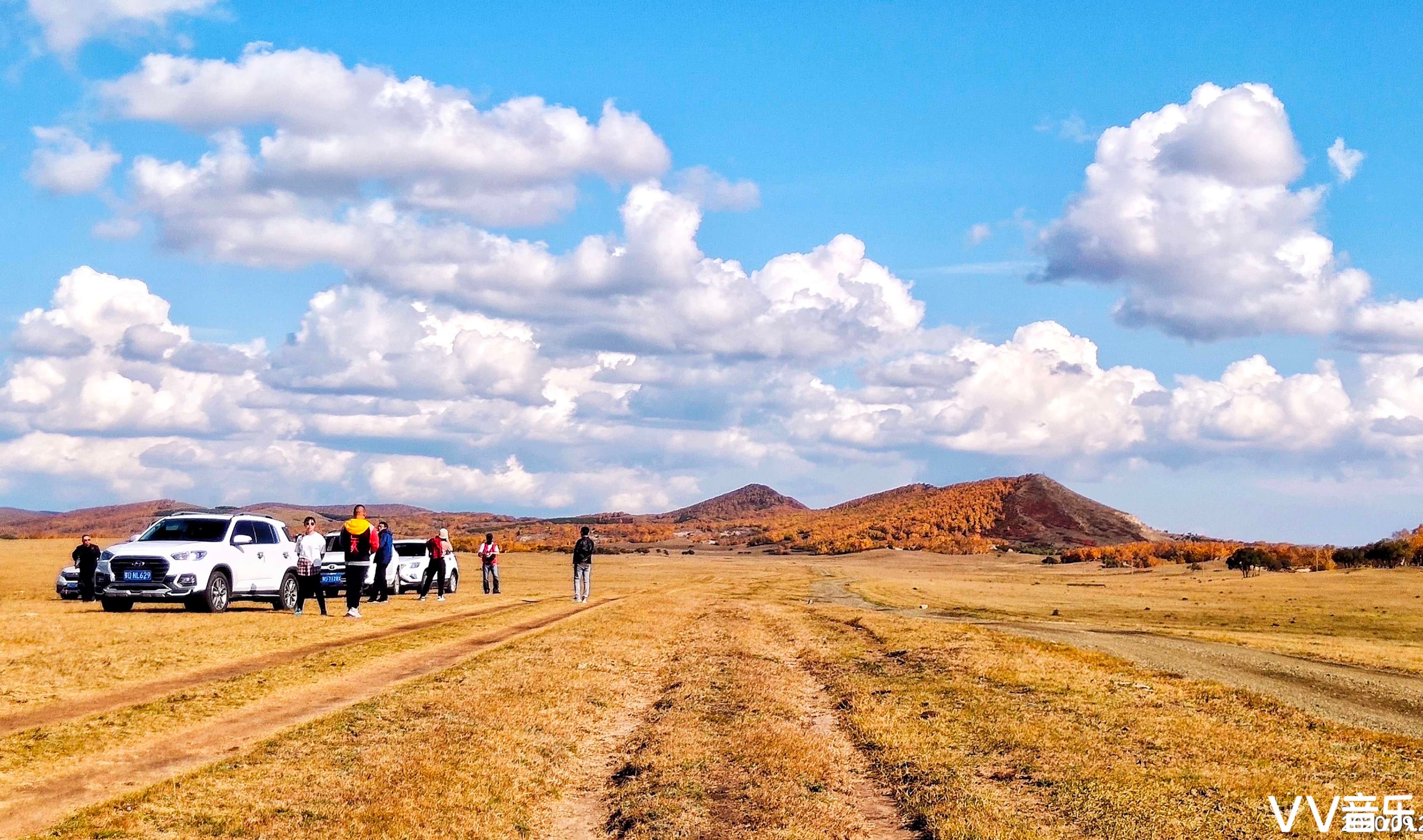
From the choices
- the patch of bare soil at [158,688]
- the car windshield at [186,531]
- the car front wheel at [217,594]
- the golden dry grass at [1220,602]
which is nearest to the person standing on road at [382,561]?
the car front wheel at [217,594]

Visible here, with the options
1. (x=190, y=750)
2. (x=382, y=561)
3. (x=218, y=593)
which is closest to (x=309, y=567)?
(x=382, y=561)

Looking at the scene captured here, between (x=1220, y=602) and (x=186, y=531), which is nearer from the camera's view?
(x=186, y=531)

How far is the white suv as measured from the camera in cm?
2575

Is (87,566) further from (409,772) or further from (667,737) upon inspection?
(409,772)

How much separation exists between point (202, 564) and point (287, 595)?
11.2 ft

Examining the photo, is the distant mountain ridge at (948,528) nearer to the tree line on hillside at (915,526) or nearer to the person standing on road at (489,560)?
the tree line on hillside at (915,526)

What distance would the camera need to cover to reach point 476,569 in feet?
246

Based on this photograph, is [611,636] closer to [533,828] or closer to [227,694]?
[227,694]

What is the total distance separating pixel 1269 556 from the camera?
86812 millimetres

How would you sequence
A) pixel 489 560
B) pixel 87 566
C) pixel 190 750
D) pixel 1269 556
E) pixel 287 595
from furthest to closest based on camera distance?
pixel 1269 556
pixel 489 560
pixel 87 566
pixel 287 595
pixel 190 750

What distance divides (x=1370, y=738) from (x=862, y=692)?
6.80 meters

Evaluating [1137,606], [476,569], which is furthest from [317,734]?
[476,569]

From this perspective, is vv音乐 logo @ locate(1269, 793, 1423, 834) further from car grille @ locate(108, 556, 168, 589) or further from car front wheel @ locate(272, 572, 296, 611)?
car front wheel @ locate(272, 572, 296, 611)

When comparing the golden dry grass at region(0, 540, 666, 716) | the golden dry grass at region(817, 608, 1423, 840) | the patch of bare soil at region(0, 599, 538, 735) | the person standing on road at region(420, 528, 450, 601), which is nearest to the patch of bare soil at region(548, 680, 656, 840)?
the golden dry grass at region(817, 608, 1423, 840)
